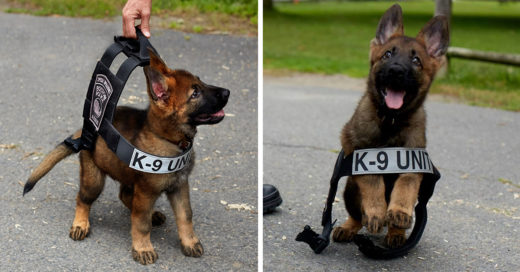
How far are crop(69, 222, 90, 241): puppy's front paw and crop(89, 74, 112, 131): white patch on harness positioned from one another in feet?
2.32

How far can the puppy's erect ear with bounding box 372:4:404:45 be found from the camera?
392 centimetres

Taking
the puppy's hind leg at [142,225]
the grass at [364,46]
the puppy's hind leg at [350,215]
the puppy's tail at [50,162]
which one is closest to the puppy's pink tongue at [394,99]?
the puppy's hind leg at [350,215]

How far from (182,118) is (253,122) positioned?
330 centimetres

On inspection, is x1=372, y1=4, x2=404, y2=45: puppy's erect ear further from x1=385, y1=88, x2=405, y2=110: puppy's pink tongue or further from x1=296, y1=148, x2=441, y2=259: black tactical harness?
x1=296, y1=148, x2=441, y2=259: black tactical harness

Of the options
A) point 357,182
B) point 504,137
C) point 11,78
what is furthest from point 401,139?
point 11,78

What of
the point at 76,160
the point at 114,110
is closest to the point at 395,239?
the point at 114,110

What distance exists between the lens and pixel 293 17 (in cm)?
2575

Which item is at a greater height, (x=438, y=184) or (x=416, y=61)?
(x=416, y=61)

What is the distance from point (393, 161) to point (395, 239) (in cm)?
77

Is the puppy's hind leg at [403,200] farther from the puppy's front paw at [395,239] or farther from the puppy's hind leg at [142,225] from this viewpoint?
the puppy's hind leg at [142,225]

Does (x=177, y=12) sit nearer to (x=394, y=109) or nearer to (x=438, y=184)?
(x=438, y=184)

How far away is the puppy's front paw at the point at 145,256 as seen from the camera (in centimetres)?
409

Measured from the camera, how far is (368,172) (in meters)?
3.86

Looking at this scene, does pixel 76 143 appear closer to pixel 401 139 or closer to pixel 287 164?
pixel 401 139
